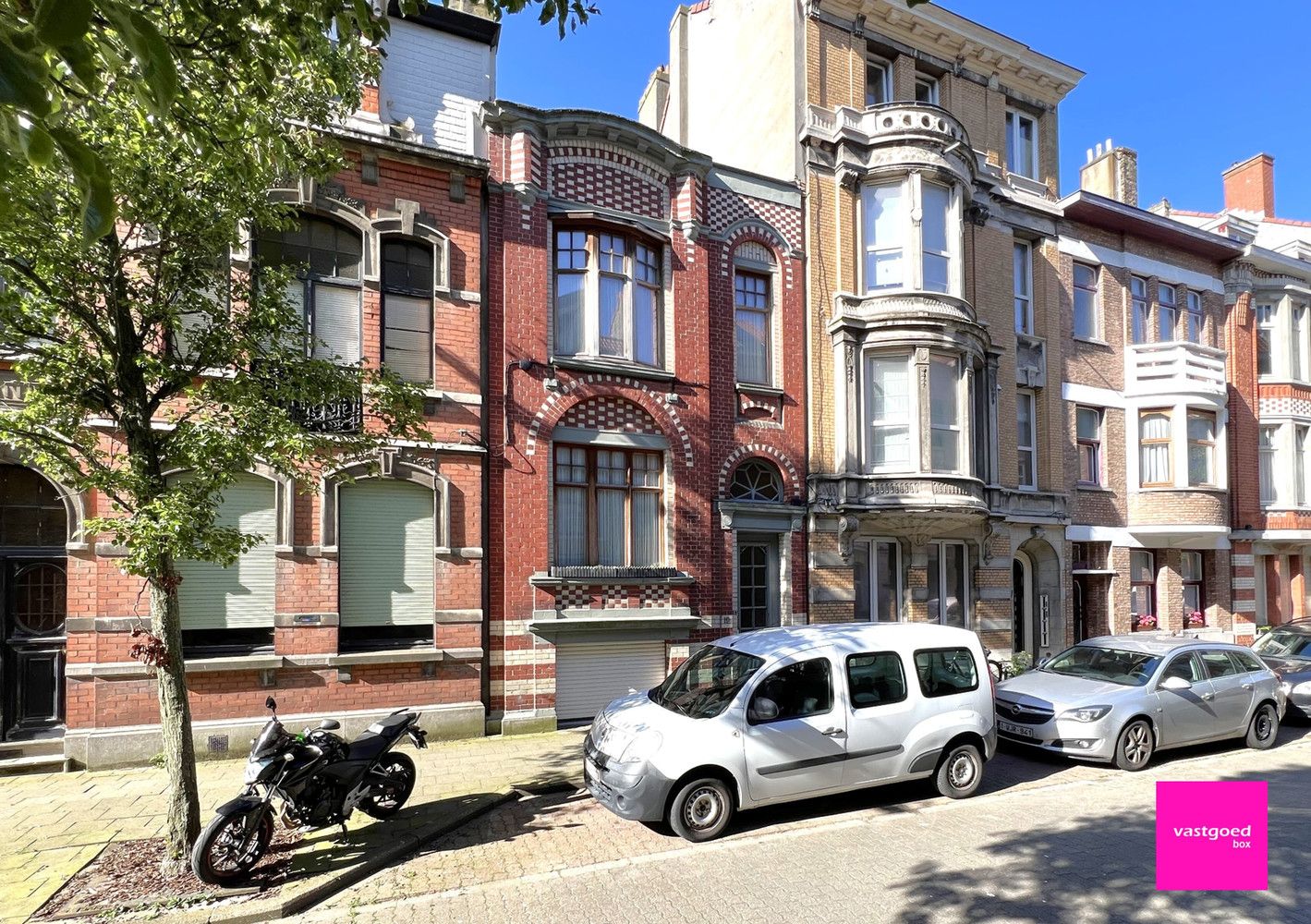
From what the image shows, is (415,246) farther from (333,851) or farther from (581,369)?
(333,851)

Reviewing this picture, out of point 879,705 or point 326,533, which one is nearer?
point 879,705

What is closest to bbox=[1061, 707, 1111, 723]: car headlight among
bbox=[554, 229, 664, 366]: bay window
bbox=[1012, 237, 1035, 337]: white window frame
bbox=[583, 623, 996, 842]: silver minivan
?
bbox=[583, 623, 996, 842]: silver minivan

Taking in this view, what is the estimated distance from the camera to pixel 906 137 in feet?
46.1

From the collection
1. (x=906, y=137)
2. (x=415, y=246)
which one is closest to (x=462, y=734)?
(x=415, y=246)

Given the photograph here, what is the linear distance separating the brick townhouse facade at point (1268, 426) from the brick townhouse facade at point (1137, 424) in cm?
84

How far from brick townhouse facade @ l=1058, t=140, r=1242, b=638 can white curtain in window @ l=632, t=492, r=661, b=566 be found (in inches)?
398

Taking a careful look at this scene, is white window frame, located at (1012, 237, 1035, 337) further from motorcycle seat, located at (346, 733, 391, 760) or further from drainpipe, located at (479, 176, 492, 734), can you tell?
motorcycle seat, located at (346, 733, 391, 760)

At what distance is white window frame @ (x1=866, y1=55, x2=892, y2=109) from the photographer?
611 inches

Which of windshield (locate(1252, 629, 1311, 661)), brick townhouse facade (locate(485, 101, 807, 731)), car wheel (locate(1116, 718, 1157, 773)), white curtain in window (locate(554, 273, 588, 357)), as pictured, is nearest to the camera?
car wheel (locate(1116, 718, 1157, 773))

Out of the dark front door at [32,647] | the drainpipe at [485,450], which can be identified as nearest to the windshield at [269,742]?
the drainpipe at [485,450]

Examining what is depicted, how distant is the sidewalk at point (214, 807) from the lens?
5.82 meters

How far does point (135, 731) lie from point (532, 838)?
5.59 m

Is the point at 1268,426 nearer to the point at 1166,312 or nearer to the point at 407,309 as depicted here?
the point at 1166,312

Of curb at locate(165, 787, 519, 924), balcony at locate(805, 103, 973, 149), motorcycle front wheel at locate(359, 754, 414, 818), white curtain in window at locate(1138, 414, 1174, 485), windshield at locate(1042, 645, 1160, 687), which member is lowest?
curb at locate(165, 787, 519, 924)
